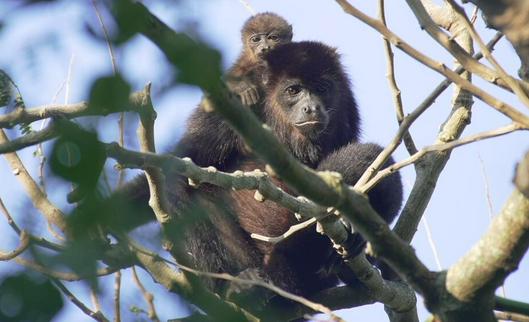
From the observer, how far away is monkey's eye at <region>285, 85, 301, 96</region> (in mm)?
7293

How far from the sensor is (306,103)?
707 centimetres

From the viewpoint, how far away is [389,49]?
4922 mm

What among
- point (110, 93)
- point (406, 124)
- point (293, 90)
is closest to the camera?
point (110, 93)

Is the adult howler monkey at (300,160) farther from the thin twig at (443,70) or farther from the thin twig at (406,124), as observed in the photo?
the thin twig at (443,70)

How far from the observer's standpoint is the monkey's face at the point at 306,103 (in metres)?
6.81

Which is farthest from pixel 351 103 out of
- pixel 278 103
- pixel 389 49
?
pixel 389 49

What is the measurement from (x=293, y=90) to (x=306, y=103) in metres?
0.31

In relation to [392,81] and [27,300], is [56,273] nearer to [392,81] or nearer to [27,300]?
[27,300]

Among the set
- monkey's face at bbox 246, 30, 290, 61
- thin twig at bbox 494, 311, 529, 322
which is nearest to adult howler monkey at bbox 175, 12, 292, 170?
monkey's face at bbox 246, 30, 290, 61

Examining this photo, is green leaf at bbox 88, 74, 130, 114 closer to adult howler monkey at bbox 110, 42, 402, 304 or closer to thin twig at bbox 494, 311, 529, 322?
thin twig at bbox 494, 311, 529, 322

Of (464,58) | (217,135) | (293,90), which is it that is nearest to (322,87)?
(293,90)

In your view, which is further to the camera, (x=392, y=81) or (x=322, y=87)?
(x=322, y=87)

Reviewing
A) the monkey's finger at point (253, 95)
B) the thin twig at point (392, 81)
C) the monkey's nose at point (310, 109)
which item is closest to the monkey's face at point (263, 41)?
the monkey's finger at point (253, 95)

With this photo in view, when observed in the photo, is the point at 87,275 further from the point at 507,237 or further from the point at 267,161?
the point at 507,237
